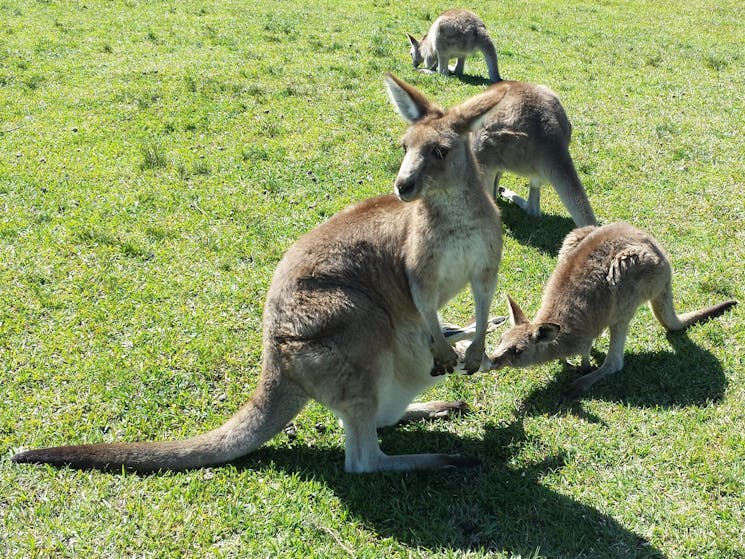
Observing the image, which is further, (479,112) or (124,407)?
(124,407)

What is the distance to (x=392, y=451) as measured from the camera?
370 cm

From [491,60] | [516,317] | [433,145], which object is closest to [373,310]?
[433,145]

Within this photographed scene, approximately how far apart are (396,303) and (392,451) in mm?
851

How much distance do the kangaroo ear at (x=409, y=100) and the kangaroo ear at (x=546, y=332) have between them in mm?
1415

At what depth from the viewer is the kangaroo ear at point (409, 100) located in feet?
11.1

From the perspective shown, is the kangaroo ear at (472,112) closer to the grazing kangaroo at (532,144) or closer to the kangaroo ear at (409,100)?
the kangaroo ear at (409,100)

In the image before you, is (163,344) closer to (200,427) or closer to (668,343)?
(200,427)

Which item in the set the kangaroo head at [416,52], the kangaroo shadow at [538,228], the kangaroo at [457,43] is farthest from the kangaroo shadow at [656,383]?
the kangaroo head at [416,52]

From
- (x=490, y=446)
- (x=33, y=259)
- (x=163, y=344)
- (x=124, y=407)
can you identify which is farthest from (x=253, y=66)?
(x=490, y=446)

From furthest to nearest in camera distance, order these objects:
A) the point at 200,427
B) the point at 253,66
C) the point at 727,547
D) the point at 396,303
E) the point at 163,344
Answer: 1. the point at 253,66
2. the point at 163,344
3. the point at 200,427
4. the point at 396,303
5. the point at 727,547

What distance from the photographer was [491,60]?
9945mm

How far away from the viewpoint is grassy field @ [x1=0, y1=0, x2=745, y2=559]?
10.4 ft

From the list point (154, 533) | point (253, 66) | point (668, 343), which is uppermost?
point (253, 66)

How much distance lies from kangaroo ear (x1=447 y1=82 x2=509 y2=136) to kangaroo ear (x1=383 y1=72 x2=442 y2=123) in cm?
14
